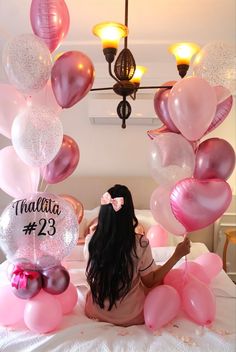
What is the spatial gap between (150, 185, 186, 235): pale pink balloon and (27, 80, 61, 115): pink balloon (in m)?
0.71

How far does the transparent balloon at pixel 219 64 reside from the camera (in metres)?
1.53

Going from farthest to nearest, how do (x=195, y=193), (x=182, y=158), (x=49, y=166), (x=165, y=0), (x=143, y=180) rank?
(x=143, y=180) → (x=165, y=0) → (x=49, y=166) → (x=182, y=158) → (x=195, y=193)

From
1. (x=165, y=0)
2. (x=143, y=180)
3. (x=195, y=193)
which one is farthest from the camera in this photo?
(x=143, y=180)

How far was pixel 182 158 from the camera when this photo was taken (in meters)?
1.58

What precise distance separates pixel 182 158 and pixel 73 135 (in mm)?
2309

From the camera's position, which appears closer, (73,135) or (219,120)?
(219,120)

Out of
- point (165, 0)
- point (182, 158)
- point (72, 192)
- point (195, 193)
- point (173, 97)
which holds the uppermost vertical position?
point (165, 0)

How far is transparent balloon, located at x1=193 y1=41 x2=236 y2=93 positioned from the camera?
1534 mm

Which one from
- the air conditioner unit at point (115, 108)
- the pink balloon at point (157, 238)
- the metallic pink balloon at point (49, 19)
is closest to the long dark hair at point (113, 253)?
the metallic pink balloon at point (49, 19)

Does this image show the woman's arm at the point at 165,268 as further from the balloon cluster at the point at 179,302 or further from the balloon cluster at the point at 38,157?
the balloon cluster at the point at 38,157

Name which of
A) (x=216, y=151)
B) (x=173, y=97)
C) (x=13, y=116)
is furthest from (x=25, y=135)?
(x=216, y=151)

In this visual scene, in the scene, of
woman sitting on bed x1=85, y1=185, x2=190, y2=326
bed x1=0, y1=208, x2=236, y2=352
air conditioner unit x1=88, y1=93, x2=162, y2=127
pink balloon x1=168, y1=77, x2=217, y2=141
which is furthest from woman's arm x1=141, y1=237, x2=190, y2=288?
air conditioner unit x1=88, y1=93, x2=162, y2=127

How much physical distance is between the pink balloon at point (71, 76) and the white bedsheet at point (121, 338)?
1053 mm

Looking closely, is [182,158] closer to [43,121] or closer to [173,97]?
[173,97]
